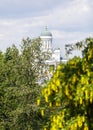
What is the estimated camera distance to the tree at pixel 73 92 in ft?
36.2

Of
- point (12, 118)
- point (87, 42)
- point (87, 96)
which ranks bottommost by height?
point (12, 118)

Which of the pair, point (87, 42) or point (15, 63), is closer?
point (87, 42)

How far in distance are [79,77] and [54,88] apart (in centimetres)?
54

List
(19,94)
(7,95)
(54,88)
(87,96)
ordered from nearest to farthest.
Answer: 1. (87,96)
2. (54,88)
3. (19,94)
4. (7,95)

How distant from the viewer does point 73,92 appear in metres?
11.5

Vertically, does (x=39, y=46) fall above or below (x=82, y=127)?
above

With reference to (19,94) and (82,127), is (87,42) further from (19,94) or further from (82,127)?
(19,94)

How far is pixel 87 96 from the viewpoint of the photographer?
10773 millimetres

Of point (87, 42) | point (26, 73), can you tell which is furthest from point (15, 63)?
point (87, 42)

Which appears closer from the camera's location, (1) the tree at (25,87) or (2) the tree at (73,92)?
(2) the tree at (73,92)

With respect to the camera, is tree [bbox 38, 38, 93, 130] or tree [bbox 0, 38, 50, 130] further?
tree [bbox 0, 38, 50, 130]

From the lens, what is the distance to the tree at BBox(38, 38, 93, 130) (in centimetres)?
Answer: 1105

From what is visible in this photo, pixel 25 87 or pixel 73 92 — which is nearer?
pixel 73 92

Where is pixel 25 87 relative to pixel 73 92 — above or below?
below
